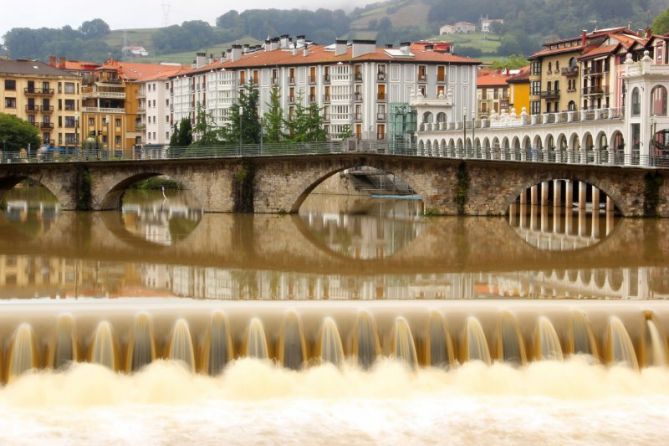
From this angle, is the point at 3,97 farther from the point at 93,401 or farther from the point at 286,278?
the point at 93,401

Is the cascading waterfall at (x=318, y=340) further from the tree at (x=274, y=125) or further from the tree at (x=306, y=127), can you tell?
the tree at (x=274, y=125)

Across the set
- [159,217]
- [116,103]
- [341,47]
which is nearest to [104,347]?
[159,217]

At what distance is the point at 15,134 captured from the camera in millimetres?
119688

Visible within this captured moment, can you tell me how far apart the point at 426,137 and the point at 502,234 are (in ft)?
170

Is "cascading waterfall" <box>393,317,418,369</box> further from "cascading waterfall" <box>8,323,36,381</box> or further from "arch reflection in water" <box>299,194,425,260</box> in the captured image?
"arch reflection in water" <box>299,194,425,260</box>

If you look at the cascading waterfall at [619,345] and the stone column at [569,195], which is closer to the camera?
the cascading waterfall at [619,345]

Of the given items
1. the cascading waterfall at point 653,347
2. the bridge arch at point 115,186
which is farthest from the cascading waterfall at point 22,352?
the bridge arch at point 115,186

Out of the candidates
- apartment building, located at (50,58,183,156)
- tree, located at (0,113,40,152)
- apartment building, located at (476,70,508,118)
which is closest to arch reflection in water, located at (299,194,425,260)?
tree, located at (0,113,40,152)

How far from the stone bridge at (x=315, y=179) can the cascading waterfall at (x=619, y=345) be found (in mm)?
35872

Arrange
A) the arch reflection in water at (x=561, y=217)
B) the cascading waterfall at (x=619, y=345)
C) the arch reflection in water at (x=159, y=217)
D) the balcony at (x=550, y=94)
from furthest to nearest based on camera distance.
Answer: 1. the balcony at (x=550, y=94)
2. the arch reflection in water at (x=159, y=217)
3. the arch reflection in water at (x=561, y=217)
4. the cascading waterfall at (x=619, y=345)

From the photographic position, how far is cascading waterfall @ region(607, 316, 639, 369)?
25.9 meters

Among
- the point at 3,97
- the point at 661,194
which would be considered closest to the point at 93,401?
the point at 661,194

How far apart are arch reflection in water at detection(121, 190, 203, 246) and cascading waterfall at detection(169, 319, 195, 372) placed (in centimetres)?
2563

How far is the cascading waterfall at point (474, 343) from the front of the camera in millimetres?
25531
